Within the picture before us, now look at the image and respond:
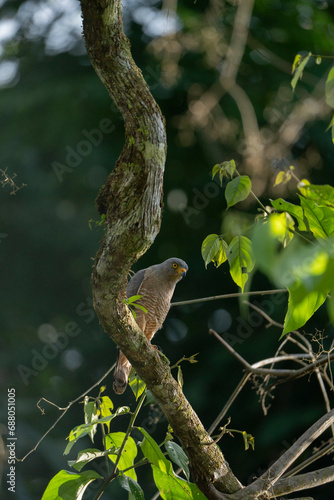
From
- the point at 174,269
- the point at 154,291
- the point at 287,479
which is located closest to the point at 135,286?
the point at 154,291

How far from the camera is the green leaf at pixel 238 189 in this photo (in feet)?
4.32

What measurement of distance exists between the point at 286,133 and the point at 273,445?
7.44 ft

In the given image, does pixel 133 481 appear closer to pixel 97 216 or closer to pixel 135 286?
pixel 135 286

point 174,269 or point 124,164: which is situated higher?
point 124,164

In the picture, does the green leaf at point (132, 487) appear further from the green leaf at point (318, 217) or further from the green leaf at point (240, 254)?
the green leaf at point (318, 217)

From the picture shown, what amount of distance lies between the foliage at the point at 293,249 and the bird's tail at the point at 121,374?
3.37ft

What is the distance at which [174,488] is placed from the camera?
5.25 ft

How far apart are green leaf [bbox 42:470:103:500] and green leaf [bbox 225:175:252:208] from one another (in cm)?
103

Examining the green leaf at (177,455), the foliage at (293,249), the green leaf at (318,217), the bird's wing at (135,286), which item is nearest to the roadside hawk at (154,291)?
the bird's wing at (135,286)

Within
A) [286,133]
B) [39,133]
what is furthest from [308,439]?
[39,133]

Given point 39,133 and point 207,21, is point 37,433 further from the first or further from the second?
point 207,21

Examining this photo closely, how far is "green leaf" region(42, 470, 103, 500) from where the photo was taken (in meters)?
1.61

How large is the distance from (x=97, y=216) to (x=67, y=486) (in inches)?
112

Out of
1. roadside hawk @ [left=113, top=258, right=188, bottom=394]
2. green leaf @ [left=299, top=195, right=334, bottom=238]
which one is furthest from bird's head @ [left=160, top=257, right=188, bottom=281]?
green leaf @ [left=299, top=195, right=334, bottom=238]
